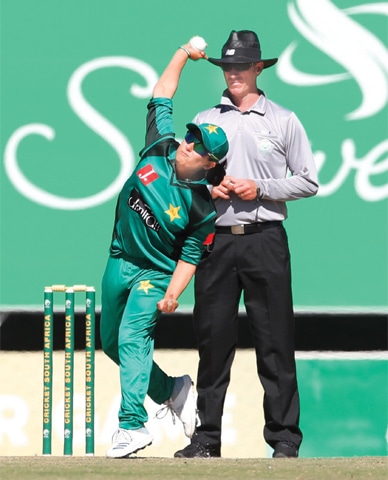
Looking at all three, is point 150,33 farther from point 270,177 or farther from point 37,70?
point 270,177

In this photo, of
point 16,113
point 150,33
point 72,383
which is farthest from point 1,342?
point 150,33

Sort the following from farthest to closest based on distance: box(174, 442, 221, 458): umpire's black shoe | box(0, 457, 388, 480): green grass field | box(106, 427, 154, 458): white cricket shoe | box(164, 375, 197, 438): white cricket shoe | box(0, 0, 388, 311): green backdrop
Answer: box(0, 0, 388, 311): green backdrop < box(174, 442, 221, 458): umpire's black shoe < box(164, 375, 197, 438): white cricket shoe < box(106, 427, 154, 458): white cricket shoe < box(0, 457, 388, 480): green grass field

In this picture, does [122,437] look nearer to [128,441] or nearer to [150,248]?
[128,441]

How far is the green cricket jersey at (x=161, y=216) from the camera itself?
6793 millimetres

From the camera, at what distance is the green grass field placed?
20.3 feet

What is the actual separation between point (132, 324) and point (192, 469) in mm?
733

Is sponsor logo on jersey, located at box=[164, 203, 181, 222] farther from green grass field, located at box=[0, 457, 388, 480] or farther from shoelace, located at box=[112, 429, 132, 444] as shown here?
green grass field, located at box=[0, 457, 388, 480]

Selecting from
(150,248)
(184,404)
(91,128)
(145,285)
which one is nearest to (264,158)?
(150,248)

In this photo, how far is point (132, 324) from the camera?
22.3 ft

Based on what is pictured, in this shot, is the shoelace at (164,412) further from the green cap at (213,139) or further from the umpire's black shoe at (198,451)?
the green cap at (213,139)

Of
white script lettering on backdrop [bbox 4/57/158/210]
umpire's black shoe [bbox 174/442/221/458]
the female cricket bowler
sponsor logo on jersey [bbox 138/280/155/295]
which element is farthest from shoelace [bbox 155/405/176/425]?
white script lettering on backdrop [bbox 4/57/158/210]

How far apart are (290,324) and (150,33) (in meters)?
1.93

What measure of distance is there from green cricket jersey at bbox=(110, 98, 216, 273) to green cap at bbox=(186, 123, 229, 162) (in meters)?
0.14

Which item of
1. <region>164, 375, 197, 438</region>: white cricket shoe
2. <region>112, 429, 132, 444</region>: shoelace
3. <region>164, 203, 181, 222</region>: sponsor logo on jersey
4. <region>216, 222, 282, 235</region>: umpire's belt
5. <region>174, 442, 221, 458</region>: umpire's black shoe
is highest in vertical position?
<region>164, 203, 181, 222</region>: sponsor logo on jersey
